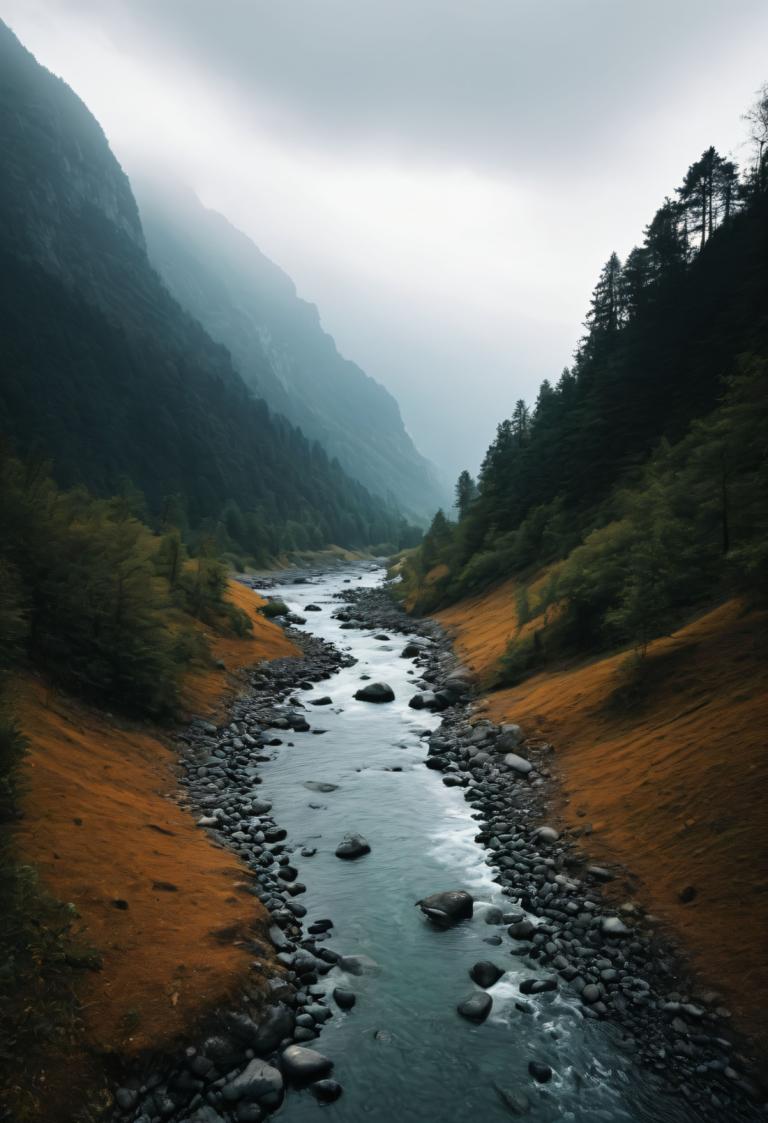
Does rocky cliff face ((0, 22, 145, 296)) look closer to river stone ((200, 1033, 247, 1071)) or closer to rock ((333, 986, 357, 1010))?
rock ((333, 986, 357, 1010))

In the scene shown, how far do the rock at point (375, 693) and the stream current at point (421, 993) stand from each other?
990 centimetres

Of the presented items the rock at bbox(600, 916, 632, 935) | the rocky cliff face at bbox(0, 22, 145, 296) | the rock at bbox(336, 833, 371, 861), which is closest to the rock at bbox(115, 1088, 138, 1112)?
the rock at bbox(336, 833, 371, 861)

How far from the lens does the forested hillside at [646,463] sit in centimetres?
2391

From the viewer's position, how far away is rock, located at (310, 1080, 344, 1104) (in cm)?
927

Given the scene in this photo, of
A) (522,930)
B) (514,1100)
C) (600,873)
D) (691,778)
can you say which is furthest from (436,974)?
(691,778)

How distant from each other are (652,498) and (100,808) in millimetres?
27364

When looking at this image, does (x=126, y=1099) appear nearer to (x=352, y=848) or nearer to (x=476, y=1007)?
(x=476, y=1007)

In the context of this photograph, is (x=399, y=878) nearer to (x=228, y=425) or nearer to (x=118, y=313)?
(x=228, y=425)

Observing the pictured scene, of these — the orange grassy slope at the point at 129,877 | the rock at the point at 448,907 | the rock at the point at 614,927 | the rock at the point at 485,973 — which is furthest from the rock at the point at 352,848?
the rock at the point at 614,927

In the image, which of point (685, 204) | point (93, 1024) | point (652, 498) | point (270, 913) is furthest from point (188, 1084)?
point (685, 204)

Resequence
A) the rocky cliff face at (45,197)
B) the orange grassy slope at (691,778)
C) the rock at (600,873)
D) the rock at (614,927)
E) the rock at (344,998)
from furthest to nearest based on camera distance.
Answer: the rocky cliff face at (45,197) < the rock at (600,873) < the rock at (614,927) < the orange grassy slope at (691,778) < the rock at (344,998)

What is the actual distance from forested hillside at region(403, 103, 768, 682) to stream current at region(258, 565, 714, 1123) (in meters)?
10.8

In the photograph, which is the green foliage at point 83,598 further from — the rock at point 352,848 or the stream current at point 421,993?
the rock at point 352,848

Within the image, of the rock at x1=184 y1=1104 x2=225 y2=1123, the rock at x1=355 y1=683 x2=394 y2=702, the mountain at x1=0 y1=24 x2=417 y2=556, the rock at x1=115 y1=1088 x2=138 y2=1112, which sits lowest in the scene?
the rock at x1=355 y1=683 x2=394 y2=702
